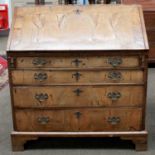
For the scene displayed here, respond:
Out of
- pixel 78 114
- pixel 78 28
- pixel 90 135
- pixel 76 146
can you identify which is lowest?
pixel 76 146

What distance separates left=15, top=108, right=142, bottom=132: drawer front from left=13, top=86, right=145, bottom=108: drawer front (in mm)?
45

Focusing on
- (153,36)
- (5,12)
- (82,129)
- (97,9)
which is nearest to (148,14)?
(153,36)

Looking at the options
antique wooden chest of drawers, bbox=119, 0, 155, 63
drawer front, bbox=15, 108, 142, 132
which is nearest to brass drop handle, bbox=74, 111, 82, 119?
drawer front, bbox=15, 108, 142, 132

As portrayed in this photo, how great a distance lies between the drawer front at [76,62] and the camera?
87.4 inches

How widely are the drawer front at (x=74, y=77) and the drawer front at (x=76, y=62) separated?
0.04 metres

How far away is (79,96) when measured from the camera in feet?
7.52

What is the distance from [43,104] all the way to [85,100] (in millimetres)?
253

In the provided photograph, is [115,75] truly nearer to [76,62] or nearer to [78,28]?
[76,62]

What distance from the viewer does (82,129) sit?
7.77ft

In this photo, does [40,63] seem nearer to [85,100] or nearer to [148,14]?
[85,100]

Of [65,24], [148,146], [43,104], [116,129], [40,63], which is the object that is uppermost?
[65,24]

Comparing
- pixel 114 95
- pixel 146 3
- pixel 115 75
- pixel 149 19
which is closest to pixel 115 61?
pixel 115 75

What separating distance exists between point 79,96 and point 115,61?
0.30 meters

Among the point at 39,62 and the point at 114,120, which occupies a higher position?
the point at 39,62
